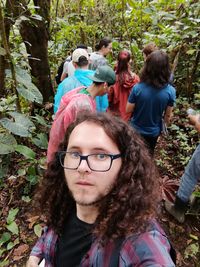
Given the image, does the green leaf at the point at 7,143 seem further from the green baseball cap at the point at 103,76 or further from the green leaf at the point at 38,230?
the green baseball cap at the point at 103,76

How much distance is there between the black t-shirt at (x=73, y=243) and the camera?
1.35m

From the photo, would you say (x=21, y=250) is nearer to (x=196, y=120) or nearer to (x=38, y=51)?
(x=196, y=120)

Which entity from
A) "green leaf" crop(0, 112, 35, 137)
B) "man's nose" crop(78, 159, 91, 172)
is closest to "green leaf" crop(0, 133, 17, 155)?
"green leaf" crop(0, 112, 35, 137)

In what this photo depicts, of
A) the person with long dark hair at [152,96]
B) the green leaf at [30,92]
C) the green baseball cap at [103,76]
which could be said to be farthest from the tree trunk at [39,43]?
the person with long dark hair at [152,96]

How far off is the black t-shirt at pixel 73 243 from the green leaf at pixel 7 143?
5.45ft

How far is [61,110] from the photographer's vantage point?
2.64 meters

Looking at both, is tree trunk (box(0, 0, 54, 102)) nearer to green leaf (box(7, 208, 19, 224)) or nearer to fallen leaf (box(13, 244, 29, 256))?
green leaf (box(7, 208, 19, 224))

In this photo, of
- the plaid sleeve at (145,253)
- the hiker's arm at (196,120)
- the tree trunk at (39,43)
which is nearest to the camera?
the plaid sleeve at (145,253)

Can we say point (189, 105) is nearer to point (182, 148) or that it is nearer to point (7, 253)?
point (182, 148)

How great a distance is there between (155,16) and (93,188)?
508cm

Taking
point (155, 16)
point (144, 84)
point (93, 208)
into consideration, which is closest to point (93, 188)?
point (93, 208)

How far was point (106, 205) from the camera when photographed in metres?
1.29

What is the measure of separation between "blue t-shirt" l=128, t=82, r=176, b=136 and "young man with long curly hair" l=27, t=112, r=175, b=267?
1526mm

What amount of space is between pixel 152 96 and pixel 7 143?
157 centimetres
